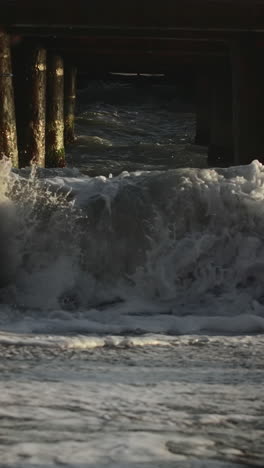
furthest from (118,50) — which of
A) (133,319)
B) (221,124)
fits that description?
(133,319)

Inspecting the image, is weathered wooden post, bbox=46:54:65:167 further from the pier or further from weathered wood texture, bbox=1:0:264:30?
weathered wood texture, bbox=1:0:264:30

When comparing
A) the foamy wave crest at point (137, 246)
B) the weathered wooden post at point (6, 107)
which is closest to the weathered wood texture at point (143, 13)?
the weathered wooden post at point (6, 107)

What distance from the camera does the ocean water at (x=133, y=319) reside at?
3514 mm

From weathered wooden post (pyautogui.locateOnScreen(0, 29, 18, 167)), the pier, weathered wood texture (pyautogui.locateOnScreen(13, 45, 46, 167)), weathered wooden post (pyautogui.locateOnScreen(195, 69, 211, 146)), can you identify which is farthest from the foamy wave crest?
weathered wooden post (pyautogui.locateOnScreen(195, 69, 211, 146))

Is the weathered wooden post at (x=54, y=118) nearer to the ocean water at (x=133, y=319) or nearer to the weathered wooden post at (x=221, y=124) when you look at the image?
the weathered wooden post at (x=221, y=124)

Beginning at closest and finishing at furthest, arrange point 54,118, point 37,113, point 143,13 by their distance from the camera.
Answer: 1. point 143,13
2. point 37,113
3. point 54,118

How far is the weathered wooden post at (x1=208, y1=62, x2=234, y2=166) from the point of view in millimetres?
18703

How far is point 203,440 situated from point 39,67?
10.8 m

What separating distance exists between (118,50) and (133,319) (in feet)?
36.7

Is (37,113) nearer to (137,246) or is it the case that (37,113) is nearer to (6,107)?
(6,107)

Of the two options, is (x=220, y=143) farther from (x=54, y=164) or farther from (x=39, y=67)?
(x=39, y=67)

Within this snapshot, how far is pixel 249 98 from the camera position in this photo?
11.6m

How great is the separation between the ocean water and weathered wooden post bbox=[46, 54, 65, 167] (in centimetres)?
554

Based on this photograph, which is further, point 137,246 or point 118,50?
point 118,50
